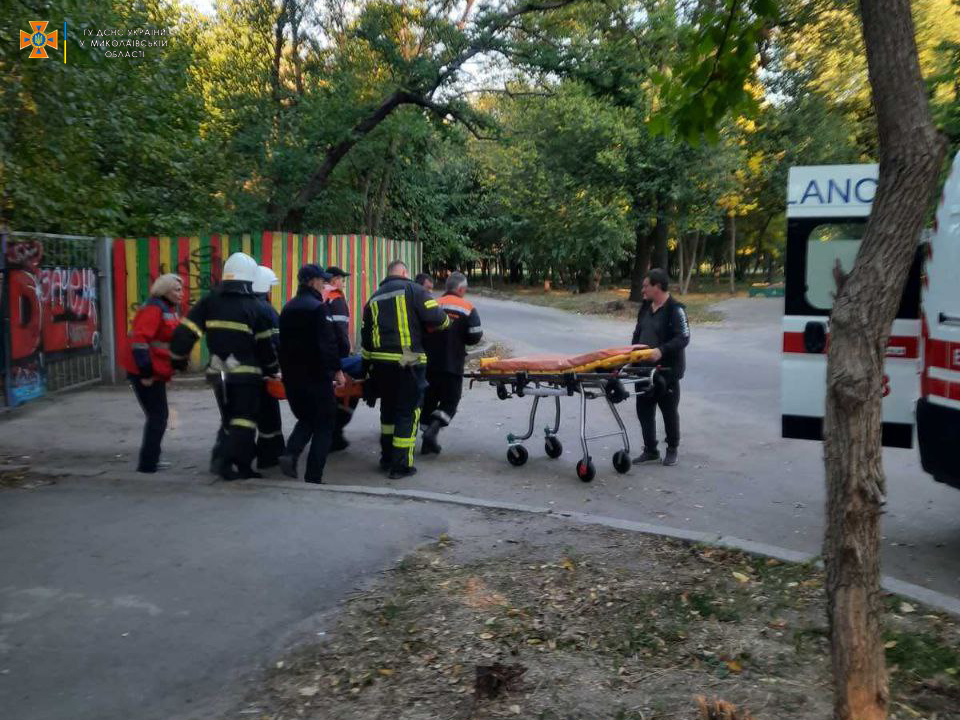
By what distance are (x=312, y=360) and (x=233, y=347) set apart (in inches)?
24.0

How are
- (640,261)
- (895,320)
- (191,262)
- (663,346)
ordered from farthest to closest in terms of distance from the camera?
(640,261)
(191,262)
(663,346)
(895,320)

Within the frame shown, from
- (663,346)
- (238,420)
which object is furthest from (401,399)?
(663,346)

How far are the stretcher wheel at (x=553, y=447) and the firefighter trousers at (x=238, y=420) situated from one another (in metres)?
2.73

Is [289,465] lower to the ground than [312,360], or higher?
lower

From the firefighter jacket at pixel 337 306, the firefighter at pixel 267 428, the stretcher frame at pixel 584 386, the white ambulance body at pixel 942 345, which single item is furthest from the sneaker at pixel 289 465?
the white ambulance body at pixel 942 345

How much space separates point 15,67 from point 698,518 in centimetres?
785

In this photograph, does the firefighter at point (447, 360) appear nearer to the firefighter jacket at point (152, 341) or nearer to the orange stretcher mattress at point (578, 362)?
the orange stretcher mattress at point (578, 362)

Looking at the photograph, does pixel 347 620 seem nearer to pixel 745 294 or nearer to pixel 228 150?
pixel 228 150

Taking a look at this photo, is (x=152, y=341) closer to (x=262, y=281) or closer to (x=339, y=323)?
(x=262, y=281)

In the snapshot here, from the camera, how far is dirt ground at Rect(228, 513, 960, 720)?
364 centimetres

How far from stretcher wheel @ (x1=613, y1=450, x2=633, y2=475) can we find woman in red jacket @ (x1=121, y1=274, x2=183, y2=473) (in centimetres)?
379

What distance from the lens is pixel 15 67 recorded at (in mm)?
9086

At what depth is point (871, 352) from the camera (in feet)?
9.36

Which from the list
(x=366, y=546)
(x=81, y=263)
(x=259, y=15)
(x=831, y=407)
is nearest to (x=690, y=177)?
(x=259, y=15)
